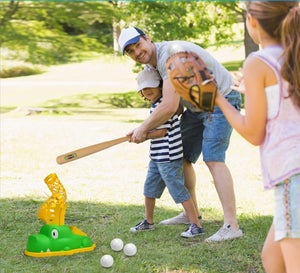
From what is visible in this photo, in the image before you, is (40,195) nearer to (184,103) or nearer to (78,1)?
(184,103)

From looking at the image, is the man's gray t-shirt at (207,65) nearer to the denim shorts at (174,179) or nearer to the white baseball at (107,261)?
the denim shorts at (174,179)

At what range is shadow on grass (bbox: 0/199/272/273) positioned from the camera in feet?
11.2

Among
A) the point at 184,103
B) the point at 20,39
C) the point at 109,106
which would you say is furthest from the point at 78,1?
the point at 184,103

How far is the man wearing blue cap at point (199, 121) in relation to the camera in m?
3.70

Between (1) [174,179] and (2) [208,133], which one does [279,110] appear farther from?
(1) [174,179]

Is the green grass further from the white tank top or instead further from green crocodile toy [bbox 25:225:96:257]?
the white tank top

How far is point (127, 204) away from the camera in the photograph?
5098 millimetres

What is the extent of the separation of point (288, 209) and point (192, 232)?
6.92ft

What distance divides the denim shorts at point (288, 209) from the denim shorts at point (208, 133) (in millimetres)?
1793

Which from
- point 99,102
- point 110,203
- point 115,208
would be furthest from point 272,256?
point 99,102

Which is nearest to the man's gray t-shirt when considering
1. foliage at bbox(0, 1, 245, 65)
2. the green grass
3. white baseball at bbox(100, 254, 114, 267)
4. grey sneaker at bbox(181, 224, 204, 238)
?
grey sneaker at bbox(181, 224, 204, 238)

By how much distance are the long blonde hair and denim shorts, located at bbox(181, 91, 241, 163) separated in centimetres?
178

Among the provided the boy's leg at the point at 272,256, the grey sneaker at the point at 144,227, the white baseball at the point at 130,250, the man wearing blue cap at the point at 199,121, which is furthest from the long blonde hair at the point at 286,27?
the grey sneaker at the point at 144,227

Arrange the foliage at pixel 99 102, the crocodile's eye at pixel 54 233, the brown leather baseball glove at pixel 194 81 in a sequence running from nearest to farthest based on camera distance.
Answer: the brown leather baseball glove at pixel 194 81 → the crocodile's eye at pixel 54 233 → the foliage at pixel 99 102
